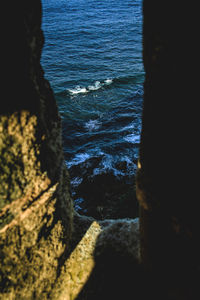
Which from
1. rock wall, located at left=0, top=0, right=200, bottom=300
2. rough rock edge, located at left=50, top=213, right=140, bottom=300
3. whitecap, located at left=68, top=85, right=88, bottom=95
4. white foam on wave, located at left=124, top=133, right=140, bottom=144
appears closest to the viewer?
rock wall, located at left=0, top=0, right=200, bottom=300

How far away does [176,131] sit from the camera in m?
1.63

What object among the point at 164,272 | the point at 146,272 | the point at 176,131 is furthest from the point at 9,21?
the point at 146,272

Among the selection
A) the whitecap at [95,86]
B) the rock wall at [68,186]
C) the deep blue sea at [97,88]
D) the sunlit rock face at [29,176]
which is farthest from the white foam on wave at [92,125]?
the sunlit rock face at [29,176]

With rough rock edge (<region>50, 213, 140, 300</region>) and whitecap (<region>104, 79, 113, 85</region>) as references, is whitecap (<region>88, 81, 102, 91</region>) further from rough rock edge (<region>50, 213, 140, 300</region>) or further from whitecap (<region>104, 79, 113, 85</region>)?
rough rock edge (<region>50, 213, 140, 300</region>)

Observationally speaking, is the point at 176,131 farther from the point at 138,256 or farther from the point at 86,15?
the point at 86,15

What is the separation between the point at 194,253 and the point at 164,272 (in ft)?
2.16

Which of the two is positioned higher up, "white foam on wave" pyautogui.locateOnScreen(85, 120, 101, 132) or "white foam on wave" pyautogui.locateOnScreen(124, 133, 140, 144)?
"white foam on wave" pyautogui.locateOnScreen(85, 120, 101, 132)

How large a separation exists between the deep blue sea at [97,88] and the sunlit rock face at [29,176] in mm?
4120

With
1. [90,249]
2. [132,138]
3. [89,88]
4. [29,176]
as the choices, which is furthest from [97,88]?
[29,176]

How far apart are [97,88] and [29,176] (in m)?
13.3

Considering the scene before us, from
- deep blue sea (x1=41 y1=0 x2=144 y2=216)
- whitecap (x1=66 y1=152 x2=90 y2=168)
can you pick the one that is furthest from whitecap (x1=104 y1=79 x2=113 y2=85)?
whitecap (x1=66 y1=152 x2=90 y2=168)

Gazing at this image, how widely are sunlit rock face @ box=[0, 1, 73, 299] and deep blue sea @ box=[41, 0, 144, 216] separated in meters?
4.12

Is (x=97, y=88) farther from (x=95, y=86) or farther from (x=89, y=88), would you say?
(x=89, y=88)

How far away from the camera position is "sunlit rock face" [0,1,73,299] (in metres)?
2.01
